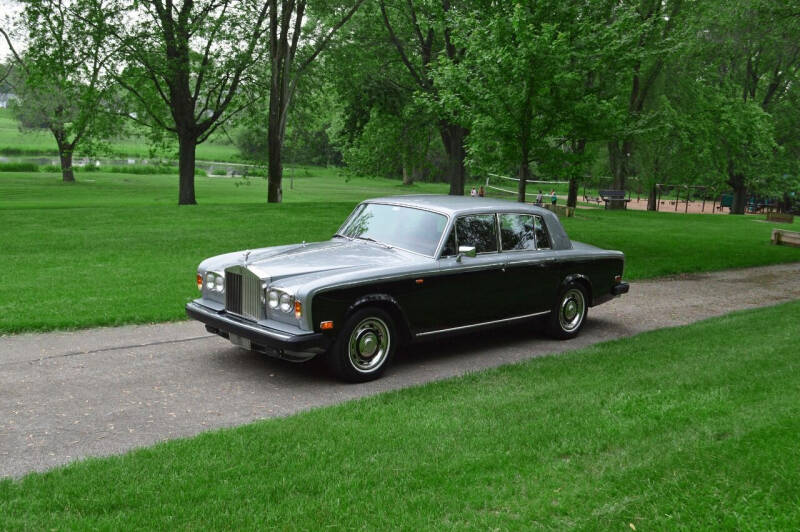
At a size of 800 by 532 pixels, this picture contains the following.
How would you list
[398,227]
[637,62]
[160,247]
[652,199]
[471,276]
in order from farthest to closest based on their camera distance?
[652,199]
[637,62]
[160,247]
[398,227]
[471,276]

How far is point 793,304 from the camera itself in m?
11.5

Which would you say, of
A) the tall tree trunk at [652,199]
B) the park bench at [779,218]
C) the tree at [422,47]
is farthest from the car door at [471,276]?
the tall tree trunk at [652,199]

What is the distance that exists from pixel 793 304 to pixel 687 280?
9.86 ft

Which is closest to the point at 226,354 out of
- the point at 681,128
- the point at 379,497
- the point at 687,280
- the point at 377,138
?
the point at 379,497

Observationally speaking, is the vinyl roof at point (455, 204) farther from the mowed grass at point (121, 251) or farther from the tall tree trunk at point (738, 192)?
the tall tree trunk at point (738, 192)

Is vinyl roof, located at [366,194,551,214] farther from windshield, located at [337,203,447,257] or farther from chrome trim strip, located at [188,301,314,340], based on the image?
chrome trim strip, located at [188,301,314,340]

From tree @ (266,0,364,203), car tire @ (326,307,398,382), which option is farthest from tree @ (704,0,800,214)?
car tire @ (326,307,398,382)

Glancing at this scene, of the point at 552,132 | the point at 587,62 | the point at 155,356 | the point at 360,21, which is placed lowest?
the point at 155,356

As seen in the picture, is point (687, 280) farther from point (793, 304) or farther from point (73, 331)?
point (73, 331)

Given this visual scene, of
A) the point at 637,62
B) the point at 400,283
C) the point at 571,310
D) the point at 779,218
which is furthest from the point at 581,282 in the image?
the point at 779,218

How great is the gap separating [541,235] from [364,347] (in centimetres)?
303

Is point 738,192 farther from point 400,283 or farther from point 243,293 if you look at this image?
point 243,293

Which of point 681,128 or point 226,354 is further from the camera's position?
point 681,128

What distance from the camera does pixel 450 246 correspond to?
7684 mm
